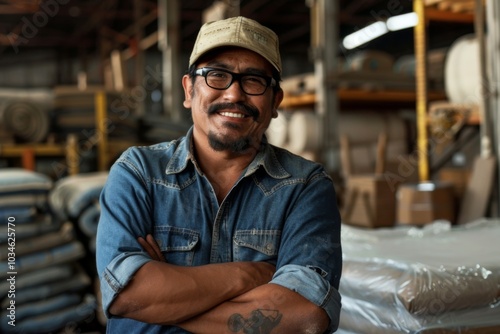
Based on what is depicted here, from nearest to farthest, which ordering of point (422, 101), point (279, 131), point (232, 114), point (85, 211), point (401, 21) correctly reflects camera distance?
1. point (232, 114)
2. point (85, 211)
3. point (422, 101)
4. point (279, 131)
5. point (401, 21)

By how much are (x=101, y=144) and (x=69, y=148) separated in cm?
39

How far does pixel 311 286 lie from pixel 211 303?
1.13 feet

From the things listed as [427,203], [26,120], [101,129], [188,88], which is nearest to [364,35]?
[101,129]

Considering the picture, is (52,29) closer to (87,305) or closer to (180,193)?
(87,305)

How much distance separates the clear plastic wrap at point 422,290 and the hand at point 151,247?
106cm

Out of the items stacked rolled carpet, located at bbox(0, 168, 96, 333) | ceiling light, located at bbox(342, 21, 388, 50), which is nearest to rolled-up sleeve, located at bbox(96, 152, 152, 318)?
stacked rolled carpet, located at bbox(0, 168, 96, 333)

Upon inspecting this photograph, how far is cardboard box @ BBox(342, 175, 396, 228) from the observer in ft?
17.1

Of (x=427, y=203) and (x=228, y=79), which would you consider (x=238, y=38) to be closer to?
(x=228, y=79)

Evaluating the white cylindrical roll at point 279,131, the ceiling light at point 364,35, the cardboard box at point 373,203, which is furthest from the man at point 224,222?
the ceiling light at point 364,35

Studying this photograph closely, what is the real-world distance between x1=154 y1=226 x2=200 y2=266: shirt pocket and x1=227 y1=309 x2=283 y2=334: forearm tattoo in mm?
291

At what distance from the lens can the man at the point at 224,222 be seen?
1922 mm

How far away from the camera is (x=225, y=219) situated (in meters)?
2.15

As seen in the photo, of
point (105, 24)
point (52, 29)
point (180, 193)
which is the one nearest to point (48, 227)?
point (180, 193)

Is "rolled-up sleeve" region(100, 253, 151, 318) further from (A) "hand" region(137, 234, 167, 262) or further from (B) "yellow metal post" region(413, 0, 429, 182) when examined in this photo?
(B) "yellow metal post" region(413, 0, 429, 182)
